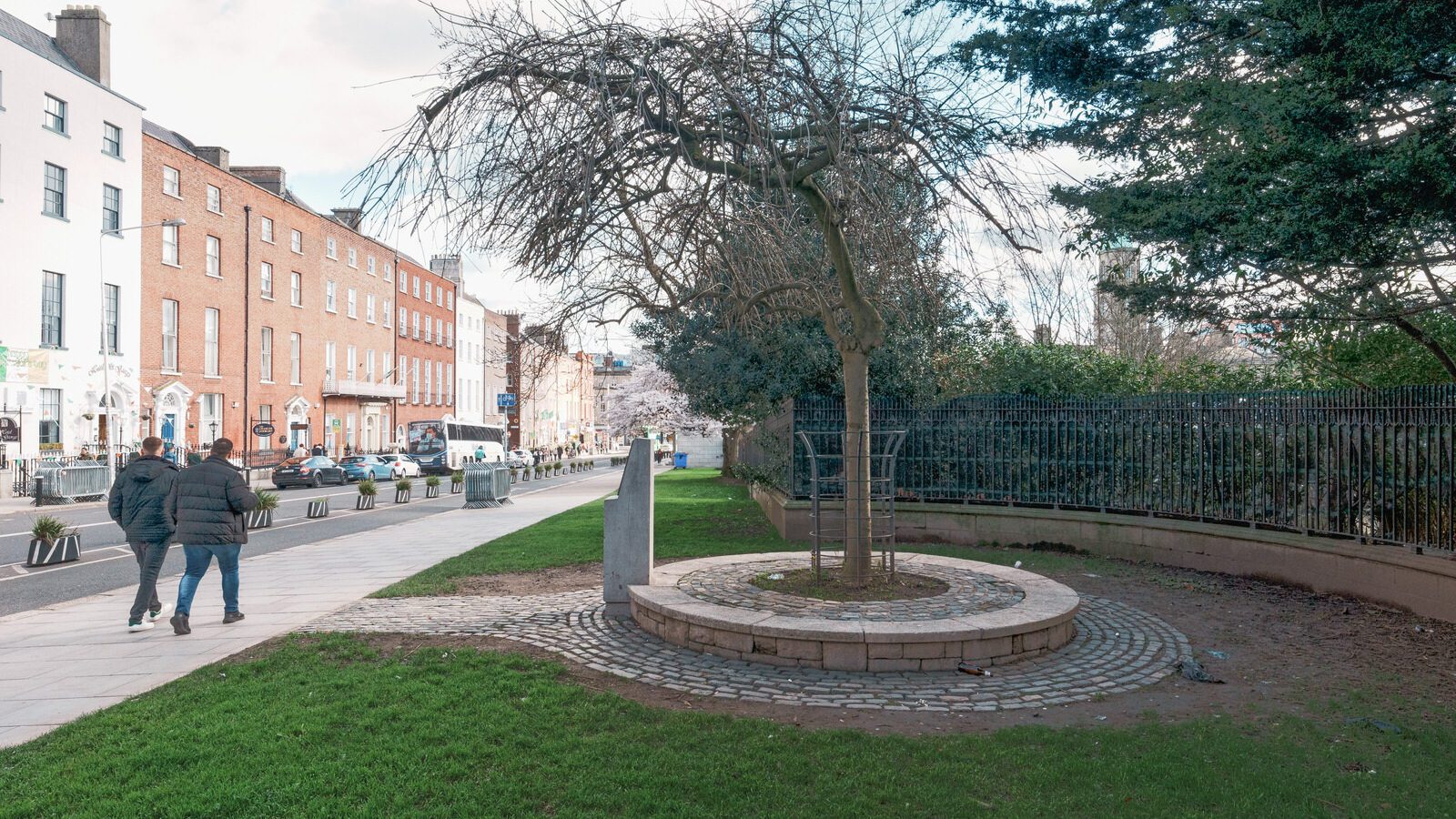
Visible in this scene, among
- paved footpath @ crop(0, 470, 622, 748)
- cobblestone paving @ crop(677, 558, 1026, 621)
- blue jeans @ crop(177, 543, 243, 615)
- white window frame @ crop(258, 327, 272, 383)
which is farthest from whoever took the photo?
white window frame @ crop(258, 327, 272, 383)

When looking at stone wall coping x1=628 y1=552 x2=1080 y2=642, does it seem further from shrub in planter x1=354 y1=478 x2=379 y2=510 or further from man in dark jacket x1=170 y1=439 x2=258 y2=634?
shrub in planter x1=354 y1=478 x2=379 y2=510

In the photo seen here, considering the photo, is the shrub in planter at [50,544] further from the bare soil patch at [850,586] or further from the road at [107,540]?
the bare soil patch at [850,586]

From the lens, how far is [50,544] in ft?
40.7

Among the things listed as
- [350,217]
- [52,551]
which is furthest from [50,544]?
[350,217]

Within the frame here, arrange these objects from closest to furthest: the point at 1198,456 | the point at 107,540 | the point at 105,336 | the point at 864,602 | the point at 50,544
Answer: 1. the point at 864,602
2. the point at 1198,456
3. the point at 50,544
4. the point at 107,540
5. the point at 105,336

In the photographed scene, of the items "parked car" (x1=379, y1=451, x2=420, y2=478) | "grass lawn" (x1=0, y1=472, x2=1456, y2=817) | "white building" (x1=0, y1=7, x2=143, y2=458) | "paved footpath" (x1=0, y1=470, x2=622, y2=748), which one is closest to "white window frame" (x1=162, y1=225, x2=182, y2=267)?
"white building" (x1=0, y1=7, x2=143, y2=458)

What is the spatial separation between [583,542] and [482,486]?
1088cm

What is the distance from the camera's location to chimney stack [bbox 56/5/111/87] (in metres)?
31.8

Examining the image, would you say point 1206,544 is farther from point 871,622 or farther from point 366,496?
point 366,496

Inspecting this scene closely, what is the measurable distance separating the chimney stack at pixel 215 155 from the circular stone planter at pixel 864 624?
Result: 1623 inches

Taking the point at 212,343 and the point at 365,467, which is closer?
the point at 212,343

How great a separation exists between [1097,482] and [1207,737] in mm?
8172

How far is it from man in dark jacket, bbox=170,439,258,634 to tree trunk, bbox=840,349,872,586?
530 centimetres

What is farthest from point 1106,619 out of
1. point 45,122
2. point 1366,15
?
point 45,122
